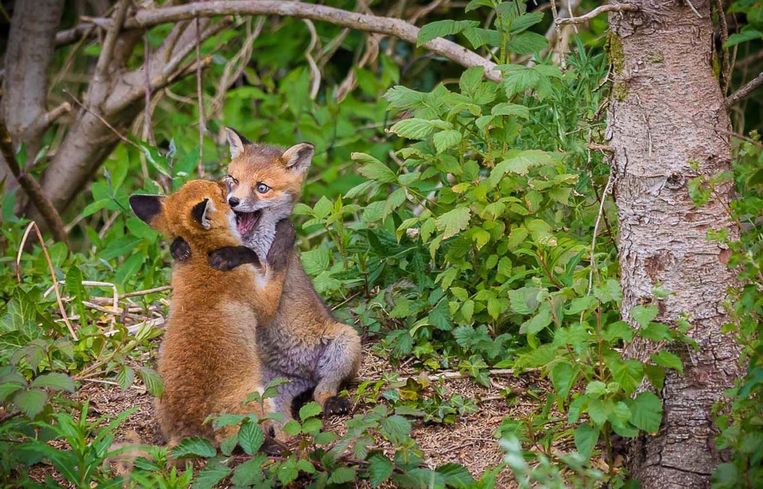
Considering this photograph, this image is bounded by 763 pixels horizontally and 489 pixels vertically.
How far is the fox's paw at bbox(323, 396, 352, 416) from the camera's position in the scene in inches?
203

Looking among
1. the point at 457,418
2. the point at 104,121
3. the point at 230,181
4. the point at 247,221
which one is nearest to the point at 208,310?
the point at 247,221

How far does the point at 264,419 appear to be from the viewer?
4355mm

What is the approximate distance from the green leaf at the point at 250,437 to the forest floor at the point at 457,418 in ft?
2.44

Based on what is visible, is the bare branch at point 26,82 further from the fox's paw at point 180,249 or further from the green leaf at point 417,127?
the green leaf at point 417,127

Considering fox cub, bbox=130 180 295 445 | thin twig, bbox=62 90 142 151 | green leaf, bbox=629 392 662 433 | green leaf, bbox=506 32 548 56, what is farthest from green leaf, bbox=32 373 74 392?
thin twig, bbox=62 90 142 151

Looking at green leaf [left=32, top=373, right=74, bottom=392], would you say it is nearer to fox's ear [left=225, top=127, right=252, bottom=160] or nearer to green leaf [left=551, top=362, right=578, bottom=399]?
green leaf [left=551, top=362, right=578, bottom=399]

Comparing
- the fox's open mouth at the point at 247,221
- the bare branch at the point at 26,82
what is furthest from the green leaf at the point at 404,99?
the bare branch at the point at 26,82

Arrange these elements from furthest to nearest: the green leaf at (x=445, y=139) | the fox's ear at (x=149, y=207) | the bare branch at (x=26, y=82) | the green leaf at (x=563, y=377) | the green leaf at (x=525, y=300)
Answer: the bare branch at (x=26, y=82) < the fox's ear at (x=149, y=207) < the green leaf at (x=445, y=139) < the green leaf at (x=525, y=300) < the green leaf at (x=563, y=377)

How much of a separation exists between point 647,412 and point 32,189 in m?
5.56

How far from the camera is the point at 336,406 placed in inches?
203

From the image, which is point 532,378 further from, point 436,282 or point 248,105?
point 248,105

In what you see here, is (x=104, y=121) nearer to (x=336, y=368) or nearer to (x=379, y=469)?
(x=336, y=368)

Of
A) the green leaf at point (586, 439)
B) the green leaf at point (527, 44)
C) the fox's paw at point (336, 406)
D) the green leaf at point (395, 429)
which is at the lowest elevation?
the fox's paw at point (336, 406)

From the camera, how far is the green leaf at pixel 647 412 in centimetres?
385
